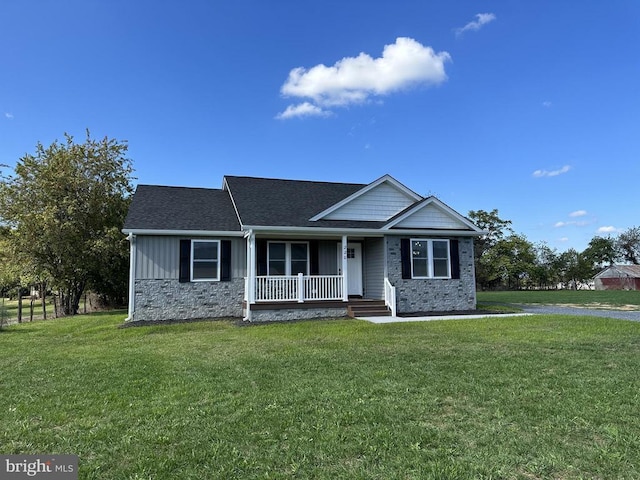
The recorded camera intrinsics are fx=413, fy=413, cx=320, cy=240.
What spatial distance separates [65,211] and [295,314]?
11.9 m

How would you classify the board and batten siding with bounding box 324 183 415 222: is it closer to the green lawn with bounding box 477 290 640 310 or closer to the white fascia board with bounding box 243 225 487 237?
the white fascia board with bounding box 243 225 487 237

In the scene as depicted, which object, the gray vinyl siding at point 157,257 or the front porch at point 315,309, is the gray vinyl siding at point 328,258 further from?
the gray vinyl siding at point 157,257

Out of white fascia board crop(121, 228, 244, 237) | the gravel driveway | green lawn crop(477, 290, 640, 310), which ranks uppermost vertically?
white fascia board crop(121, 228, 244, 237)

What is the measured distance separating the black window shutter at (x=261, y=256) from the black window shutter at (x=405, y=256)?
477 cm

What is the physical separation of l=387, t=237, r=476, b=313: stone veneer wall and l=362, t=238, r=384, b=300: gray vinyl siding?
43 centimetres

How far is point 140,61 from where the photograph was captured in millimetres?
14070

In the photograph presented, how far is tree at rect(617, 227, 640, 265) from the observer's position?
63.9 meters

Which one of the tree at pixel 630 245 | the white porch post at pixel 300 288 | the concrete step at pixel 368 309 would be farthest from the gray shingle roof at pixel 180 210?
the tree at pixel 630 245

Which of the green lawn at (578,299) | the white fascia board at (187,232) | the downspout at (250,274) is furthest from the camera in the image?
the green lawn at (578,299)

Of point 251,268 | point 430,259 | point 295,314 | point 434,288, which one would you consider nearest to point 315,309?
point 295,314

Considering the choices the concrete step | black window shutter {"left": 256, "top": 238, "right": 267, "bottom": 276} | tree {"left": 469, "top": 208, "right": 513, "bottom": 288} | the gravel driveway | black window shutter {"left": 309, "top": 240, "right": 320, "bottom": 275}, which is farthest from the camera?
tree {"left": 469, "top": 208, "right": 513, "bottom": 288}

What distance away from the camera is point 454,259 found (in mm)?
14930

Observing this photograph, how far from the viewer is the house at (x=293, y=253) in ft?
43.2

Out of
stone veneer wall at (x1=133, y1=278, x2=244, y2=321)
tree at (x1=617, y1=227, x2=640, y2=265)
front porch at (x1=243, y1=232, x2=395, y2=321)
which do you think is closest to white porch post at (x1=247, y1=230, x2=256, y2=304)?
front porch at (x1=243, y1=232, x2=395, y2=321)
